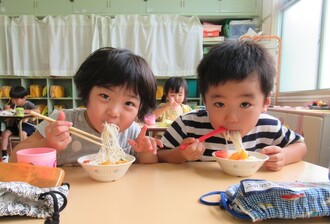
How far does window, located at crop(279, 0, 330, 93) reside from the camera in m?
2.97

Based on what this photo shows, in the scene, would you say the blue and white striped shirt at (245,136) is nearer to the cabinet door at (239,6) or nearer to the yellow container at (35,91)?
the cabinet door at (239,6)

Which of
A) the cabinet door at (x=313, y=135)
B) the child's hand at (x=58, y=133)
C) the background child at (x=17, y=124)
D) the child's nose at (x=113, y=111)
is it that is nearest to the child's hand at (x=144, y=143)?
the child's nose at (x=113, y=111)

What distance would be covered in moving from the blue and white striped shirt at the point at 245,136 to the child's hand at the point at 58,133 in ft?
1.69

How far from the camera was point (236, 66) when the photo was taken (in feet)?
3.02

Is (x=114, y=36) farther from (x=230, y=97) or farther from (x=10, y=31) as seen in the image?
(x=230, y=97)

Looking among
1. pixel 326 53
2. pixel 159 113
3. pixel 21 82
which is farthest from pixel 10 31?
pixel 326 53

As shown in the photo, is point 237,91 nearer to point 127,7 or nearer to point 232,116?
point 232,116

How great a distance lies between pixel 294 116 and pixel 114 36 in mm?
3728

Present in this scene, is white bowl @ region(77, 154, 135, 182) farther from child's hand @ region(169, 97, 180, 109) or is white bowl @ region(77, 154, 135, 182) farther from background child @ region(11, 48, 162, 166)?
child's hand @ region(169, 97, 180, 109)

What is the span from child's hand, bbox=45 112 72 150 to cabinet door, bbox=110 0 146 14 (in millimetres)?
4425

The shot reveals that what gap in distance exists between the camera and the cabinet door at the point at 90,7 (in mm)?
4699

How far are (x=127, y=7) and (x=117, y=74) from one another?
427cm

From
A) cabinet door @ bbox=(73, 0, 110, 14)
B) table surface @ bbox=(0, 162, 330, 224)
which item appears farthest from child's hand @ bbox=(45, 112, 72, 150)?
cabinet door @ bbox=(73, 0, 110, 14)

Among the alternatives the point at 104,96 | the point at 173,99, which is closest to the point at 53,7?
the point at 173,99
